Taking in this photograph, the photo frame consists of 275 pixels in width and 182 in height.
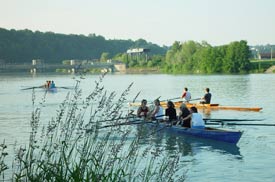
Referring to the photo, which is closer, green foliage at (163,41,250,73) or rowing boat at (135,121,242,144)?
rowing boat at (135,121,242,144)

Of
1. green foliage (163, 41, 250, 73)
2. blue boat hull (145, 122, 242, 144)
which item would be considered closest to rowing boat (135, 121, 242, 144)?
blue boat hull (145, 122, 242, 144)

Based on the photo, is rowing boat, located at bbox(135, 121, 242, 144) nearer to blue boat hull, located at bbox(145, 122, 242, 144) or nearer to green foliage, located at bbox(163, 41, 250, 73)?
blue boat hull, located at bbox(145, 122, 242, 144)

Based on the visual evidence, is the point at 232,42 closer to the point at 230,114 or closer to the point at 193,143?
the point at 230,114

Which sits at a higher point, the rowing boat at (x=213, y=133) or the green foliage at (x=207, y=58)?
the green foliage at (x=207, y=58)

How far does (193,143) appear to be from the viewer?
1936cm

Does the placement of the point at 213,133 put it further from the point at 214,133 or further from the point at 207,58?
the point at 207,58

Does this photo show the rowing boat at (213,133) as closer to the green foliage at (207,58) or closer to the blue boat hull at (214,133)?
the blue boat hull at (214,133)

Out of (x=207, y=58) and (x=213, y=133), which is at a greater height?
(x=207, y=58)

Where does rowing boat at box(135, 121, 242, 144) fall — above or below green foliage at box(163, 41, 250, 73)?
below

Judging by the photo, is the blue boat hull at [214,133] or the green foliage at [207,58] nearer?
the blue boat hull at [214,133]

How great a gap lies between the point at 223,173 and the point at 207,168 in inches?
31.2

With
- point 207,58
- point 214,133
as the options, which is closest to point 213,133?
point 214,133

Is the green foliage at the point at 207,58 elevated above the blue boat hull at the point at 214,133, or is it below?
above

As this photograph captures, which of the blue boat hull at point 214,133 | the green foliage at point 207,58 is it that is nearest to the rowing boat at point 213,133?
the blue boat hull at point 214,133
